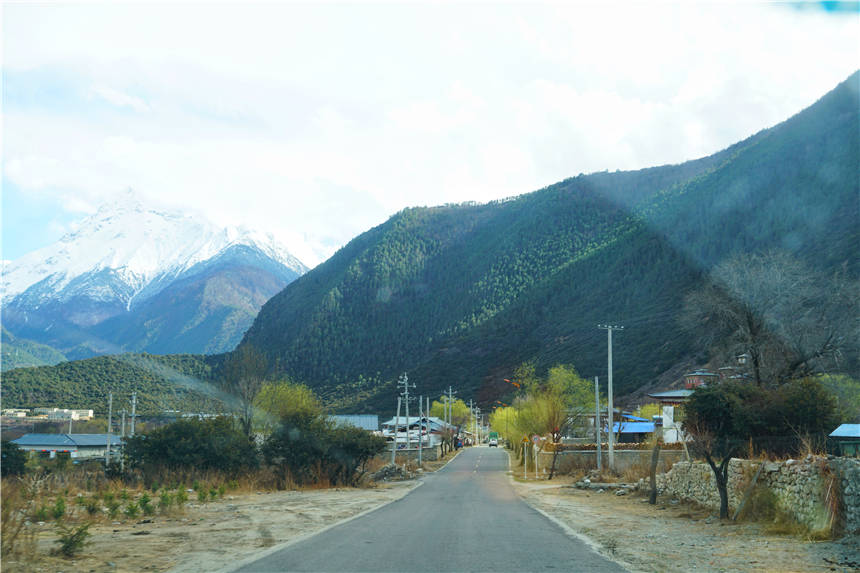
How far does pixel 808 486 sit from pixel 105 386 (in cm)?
11787

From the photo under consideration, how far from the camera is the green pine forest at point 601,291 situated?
103 m

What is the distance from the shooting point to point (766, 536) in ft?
54.1

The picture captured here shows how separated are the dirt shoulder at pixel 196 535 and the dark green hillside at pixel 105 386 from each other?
217ft

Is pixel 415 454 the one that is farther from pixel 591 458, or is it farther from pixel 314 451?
pixel 314 451

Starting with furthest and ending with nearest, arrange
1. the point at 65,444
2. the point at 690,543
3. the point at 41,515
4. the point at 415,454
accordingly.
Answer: the point at 65,444 < the point at 415,454 < the point at 41,515 < the point at 690,543

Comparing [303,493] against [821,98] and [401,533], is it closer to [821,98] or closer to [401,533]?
[401,533]

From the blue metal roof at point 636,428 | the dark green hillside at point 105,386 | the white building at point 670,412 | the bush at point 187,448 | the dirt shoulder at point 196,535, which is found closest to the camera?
the dirt shoulder at point 196,535

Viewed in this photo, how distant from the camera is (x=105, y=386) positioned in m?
116

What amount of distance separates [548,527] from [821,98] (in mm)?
170932

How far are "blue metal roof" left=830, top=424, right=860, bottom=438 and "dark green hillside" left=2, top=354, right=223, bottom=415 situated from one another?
7355 cm

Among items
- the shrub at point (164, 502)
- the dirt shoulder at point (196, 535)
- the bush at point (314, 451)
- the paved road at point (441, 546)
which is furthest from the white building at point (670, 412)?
the shrub at point (164, 502)

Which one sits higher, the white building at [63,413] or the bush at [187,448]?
the bush at [187,448]

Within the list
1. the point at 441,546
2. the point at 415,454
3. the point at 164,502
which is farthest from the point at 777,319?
the point at 415,454

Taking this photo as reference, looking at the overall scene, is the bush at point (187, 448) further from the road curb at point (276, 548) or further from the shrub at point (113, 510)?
the shrub at point (113, 510)
